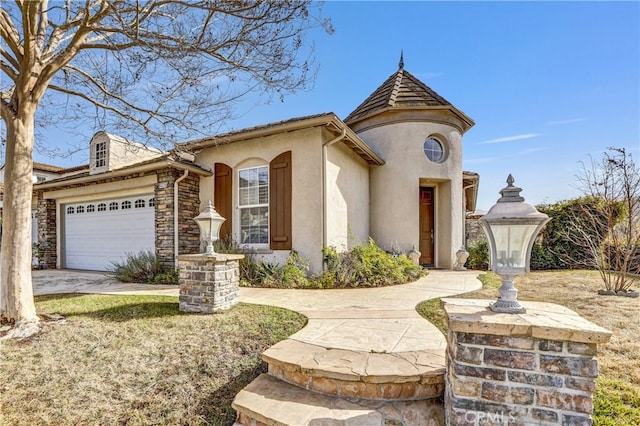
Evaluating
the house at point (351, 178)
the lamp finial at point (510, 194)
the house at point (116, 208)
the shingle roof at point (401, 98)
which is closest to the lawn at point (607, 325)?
the lamp finial at point (510, 194)

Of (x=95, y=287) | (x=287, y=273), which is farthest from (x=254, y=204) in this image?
(x=95, y=287)

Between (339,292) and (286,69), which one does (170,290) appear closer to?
(339,292)

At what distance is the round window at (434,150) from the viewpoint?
957 cm

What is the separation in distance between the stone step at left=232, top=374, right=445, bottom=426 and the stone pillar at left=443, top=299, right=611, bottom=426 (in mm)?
342

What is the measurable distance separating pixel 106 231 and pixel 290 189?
23.6ft

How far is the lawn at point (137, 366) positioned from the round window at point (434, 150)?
7524 mm

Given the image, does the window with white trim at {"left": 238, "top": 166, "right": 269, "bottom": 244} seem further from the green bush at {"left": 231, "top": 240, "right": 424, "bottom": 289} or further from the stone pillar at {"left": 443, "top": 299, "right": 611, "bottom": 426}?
the stone pillar at {"left": 443, "top": 299, "right": 611, "bottom": 426}

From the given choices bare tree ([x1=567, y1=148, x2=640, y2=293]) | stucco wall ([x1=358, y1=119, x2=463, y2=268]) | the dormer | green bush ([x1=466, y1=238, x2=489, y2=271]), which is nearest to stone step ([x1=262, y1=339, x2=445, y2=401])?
bare tree ([x1=567, y1=148, x2=640, y2=293])

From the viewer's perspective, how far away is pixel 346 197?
8.04 meters

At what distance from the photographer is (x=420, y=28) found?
264 inches

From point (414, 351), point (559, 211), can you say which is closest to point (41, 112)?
point (414, 351)

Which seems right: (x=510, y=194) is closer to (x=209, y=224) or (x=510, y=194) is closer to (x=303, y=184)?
(x=209, y=224)

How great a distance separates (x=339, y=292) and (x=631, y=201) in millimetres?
6681

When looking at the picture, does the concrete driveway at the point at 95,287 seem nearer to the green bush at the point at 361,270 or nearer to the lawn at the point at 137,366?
the lawn at the point at 137,366
